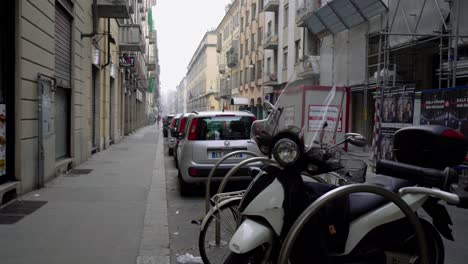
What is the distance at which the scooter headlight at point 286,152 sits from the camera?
3.17m

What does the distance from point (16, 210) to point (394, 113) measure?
Answer: 9.54 m

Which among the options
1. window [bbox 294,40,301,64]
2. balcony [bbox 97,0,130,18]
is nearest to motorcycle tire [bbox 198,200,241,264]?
balcony [bbox 97,0,130,18]

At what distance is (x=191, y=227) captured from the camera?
639cm

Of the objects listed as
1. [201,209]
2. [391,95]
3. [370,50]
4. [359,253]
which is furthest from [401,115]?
[359,253]

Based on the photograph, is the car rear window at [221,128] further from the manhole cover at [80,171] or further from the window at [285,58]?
the window at [285,58]

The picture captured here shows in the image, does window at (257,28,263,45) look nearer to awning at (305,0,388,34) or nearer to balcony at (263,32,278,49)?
balcony at (263,32,278,49)

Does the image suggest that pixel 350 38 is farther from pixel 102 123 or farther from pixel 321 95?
pixel 102 123

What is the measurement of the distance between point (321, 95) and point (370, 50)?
7777 millimetres

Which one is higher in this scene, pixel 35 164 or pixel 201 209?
pixel 35 164

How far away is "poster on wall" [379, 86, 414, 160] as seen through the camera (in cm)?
1187

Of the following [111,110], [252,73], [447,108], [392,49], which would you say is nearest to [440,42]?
[392,49]

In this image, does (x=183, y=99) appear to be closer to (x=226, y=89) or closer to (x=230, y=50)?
(x=226, y=89)

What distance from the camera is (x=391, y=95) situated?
41.6ft

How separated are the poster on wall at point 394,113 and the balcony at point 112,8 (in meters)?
8.83
